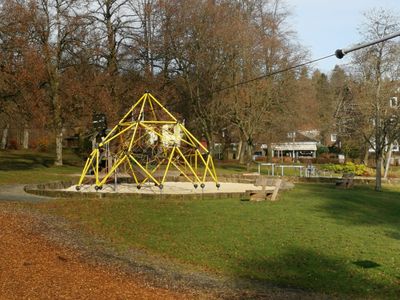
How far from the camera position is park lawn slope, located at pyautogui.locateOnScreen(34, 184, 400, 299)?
10312 mm

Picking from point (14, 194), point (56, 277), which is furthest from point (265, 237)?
point (14, 194)

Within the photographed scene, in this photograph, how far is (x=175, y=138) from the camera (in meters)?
25.8

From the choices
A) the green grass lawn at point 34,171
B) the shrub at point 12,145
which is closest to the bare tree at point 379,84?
the green grass lawn at point 34,171

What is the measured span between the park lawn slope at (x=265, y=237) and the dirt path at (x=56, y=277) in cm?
175

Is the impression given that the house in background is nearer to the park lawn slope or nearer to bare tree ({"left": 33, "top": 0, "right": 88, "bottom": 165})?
bare tree ({"left": 33, "top": 0, "right": 88, "bottom": 165})

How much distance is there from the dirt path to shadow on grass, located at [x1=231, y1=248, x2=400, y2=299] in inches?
79.3

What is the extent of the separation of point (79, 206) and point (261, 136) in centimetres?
3824

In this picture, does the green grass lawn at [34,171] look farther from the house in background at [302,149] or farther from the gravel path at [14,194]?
the house in background at [302,149]

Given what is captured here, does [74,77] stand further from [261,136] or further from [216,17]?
[261,136]

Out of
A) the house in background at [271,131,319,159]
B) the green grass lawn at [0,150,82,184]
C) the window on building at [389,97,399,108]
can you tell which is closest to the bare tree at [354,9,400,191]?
the window on building at [389,97,399,108]

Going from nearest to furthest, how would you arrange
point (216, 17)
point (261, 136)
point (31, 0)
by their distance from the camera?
point (31, 0)
point (216, 17)
point (261, 136)

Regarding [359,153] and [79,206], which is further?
[359,153]

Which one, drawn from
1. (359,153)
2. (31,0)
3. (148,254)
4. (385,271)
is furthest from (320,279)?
(359,153)

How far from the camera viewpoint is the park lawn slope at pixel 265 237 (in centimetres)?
1031
